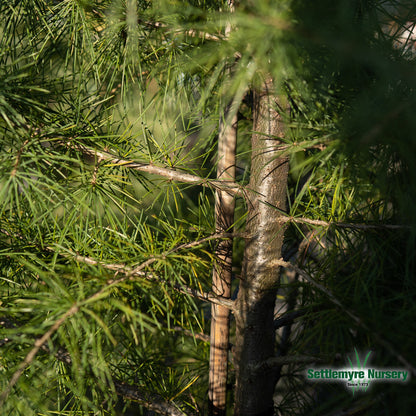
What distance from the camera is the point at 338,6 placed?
0.25 m

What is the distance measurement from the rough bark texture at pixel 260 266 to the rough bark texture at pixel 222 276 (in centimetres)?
4

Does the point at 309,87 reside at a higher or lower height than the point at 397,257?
higher

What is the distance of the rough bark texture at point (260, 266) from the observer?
1.26 feet

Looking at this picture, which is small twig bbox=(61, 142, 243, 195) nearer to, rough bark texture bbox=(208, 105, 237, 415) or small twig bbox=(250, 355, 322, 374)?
rough bark texture bbox=(208, 105, 237, 415)

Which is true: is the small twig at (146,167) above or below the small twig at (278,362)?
above

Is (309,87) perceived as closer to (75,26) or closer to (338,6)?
(338,6)

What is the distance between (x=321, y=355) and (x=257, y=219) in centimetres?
15

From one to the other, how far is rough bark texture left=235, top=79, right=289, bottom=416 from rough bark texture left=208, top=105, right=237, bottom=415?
0.04 meters

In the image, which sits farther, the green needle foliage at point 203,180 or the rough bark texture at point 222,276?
the rough bark texture at point 222,276

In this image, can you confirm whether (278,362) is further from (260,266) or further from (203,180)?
(203,180)

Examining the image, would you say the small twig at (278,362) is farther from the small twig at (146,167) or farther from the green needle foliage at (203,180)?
the small twig at (146,167)

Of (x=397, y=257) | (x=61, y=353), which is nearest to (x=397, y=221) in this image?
(x=397, y=257)

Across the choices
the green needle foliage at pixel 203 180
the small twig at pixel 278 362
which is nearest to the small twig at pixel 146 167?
the green needle foliage at pixel 203 180

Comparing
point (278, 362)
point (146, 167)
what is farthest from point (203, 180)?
point (278, 362)
